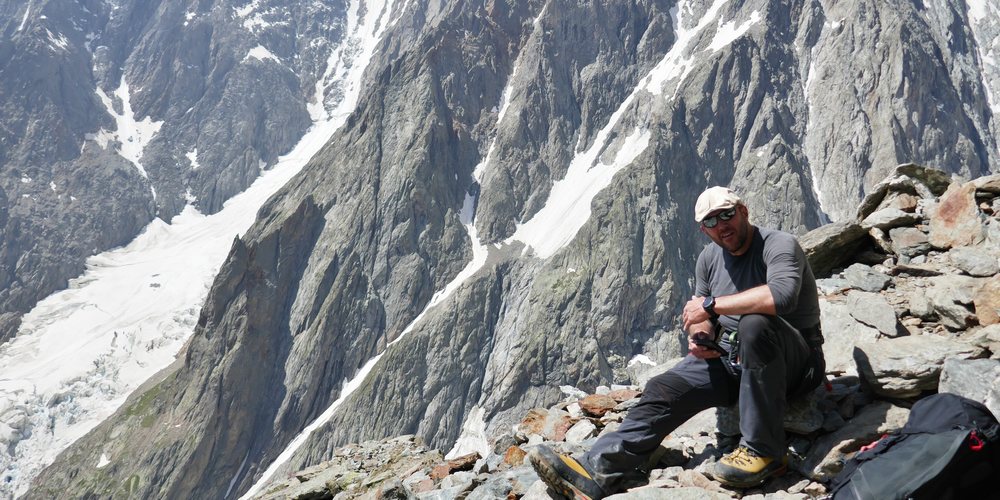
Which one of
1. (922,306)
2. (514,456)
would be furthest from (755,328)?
(514,456)

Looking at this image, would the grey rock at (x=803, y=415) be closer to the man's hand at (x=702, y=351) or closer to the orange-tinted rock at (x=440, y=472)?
the man's hand at (x=702, y=351)

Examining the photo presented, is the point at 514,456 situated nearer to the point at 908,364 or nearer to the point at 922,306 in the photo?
the point at 908,364

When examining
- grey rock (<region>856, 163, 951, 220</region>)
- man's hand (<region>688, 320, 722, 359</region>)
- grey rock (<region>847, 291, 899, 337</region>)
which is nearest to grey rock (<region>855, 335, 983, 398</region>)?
grey rock (<region>847, 291, 899, 337</region>)

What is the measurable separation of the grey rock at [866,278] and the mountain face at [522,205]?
78563 mm

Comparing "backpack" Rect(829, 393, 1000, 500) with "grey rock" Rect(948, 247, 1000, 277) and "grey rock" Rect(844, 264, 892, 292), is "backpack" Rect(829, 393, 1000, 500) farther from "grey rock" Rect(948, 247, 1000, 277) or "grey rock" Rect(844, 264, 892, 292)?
"grey rock" Rect(844, 264, 892, 292)

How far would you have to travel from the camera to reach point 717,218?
5.45 meters

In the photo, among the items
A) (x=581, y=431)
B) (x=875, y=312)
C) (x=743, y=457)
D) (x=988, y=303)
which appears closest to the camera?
(x=743, y=457)

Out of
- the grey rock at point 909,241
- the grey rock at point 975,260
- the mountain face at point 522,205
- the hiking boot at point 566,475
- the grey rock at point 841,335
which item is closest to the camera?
the hiking boot at point 566,475

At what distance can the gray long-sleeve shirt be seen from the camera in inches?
193

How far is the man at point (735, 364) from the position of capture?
4.91m

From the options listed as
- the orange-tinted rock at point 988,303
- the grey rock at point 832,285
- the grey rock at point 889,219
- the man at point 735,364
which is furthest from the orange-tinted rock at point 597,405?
the grey rock at point 889,219

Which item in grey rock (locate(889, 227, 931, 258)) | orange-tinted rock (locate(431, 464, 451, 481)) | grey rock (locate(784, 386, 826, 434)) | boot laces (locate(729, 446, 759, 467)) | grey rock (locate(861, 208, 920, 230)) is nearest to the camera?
boot laces (locate(729, 446, 759, 467))

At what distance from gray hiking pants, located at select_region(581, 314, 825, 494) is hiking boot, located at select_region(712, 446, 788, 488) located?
80mm

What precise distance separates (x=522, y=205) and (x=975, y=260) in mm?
112978
